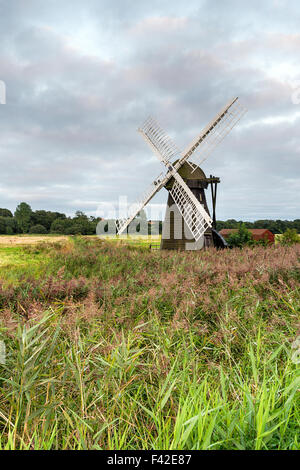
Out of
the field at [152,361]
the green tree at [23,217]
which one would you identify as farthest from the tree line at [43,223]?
the field at [152,361]

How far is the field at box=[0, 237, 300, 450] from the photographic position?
5.90ft

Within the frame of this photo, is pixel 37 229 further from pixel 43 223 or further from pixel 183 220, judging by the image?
pixel 183 220

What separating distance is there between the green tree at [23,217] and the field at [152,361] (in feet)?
40.8

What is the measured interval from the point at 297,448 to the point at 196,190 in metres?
18.0

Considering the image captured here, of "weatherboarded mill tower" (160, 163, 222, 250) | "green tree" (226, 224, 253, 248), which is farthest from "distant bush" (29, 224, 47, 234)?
"green tree" (226, 224, 253, 248)

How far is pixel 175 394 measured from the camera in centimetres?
245

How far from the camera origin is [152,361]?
2.74 meters

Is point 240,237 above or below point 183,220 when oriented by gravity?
below

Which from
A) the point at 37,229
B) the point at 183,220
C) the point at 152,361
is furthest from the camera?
the point at 37,229

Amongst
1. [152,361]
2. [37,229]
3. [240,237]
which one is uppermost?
[37,229]

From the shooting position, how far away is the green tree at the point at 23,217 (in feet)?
70.4

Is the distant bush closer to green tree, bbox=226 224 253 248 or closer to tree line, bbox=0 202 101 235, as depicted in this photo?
tree line, bbox=0 202 101 235

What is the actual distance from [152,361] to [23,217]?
2297cm

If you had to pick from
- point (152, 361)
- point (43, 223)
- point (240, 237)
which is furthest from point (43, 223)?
point (152, 361)
